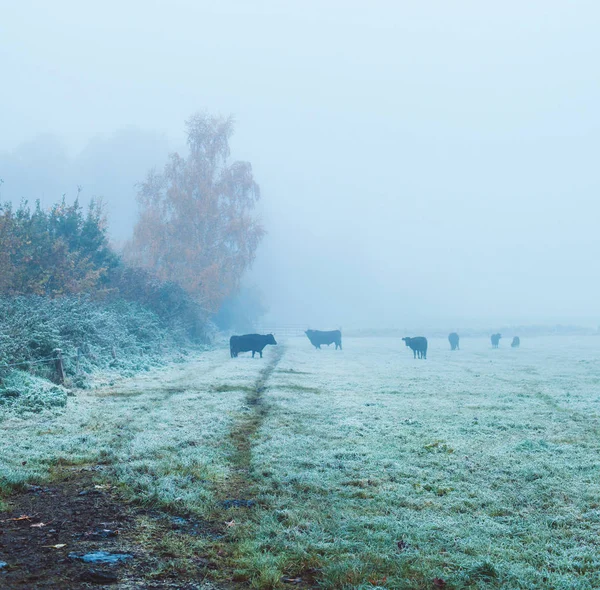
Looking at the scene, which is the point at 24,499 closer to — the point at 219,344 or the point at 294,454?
the point at 294,454

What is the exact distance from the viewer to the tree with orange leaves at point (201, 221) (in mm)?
41625

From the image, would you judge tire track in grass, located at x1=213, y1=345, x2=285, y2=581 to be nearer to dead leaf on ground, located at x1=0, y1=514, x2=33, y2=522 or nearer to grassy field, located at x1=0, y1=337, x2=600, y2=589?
grassy field, located at x1=0, y1=337, x2=600, y2=589

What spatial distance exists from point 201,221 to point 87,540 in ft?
127

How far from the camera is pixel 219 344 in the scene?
4353cm

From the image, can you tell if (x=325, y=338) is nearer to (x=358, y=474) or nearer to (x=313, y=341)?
(x=313, y=341)

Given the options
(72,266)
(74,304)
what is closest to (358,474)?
(74,304)

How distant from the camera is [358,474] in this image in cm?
794

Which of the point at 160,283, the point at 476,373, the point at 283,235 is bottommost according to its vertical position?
the point at 476,373

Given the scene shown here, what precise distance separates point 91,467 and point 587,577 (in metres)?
7.00

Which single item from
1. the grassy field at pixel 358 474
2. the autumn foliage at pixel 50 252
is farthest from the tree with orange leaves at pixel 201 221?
the grassy field at pixel 358 474

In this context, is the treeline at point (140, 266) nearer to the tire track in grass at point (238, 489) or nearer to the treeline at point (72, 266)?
the treeline at point (72, 266)

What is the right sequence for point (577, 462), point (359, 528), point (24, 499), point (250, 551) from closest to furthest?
1. point (250, 551)
2. point (359, 528)
3. point (24, 499)
4. point (577, 462)

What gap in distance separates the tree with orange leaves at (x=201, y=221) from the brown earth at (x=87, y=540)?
33829 mm

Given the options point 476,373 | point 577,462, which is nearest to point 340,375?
point 476,373
